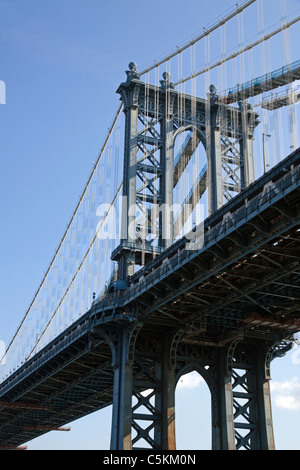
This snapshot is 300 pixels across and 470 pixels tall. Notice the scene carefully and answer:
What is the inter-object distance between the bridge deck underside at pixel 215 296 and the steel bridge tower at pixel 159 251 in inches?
63.2

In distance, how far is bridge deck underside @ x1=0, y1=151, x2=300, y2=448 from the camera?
37.0 metres

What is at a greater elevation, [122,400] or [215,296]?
[215,296]

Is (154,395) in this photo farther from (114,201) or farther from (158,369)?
(114,201)

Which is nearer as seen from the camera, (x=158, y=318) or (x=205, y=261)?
(x=205, y=261)

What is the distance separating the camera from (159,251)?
52.4 meters

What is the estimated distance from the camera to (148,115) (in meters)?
57.8

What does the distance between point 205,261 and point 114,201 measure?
85.9ft

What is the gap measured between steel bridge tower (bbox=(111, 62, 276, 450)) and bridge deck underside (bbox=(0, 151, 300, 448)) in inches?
63.2

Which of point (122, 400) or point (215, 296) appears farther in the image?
point (122, 400)

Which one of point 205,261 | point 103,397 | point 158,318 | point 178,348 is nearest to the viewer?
point 205,261

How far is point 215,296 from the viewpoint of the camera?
150 feet

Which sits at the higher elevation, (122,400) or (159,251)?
(159,251)

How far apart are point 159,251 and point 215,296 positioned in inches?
314
